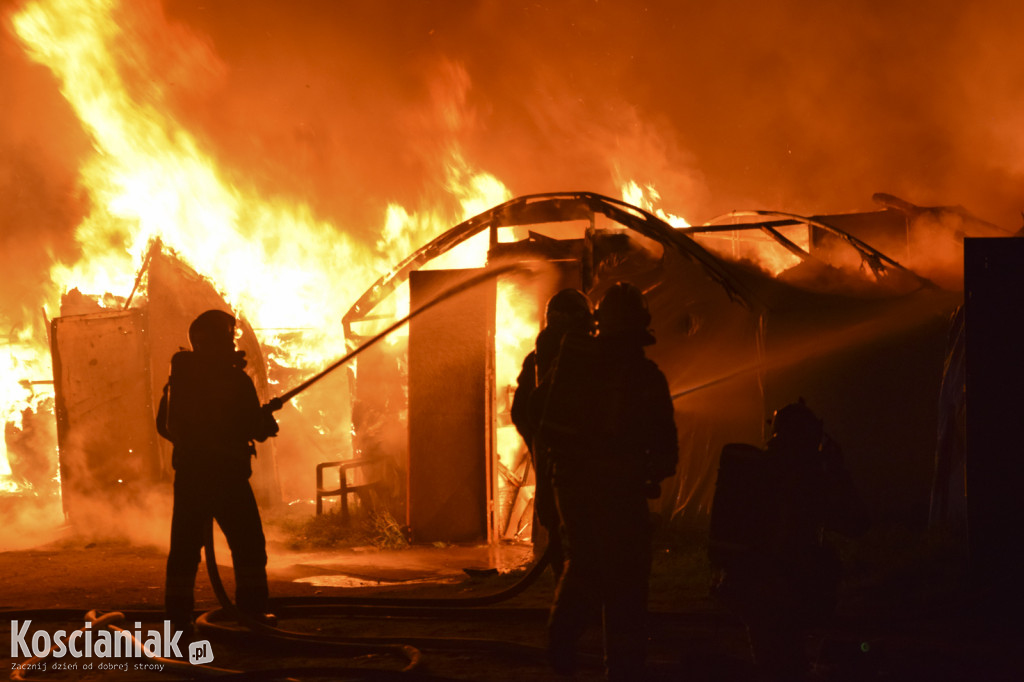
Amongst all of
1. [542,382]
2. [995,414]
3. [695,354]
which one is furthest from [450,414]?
[995,414]

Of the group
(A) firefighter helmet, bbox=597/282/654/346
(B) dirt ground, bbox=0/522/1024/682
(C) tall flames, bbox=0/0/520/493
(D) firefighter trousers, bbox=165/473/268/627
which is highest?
(C) tall flames, bbox=0/0/520/493

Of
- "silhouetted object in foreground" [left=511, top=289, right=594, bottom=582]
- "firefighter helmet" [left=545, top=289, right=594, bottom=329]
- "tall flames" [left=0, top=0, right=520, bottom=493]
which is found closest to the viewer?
"silhouetted object in foreground" [left=511, top=289, right=594, bottom=582]

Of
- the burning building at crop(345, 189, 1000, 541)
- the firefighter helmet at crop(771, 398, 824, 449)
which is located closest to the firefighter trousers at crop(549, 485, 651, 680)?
the firefighter helmet at crop(771, 398, 824, 449)

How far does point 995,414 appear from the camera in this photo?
5801mm

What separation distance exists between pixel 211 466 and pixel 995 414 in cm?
554

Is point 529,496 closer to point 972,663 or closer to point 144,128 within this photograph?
point 972,663

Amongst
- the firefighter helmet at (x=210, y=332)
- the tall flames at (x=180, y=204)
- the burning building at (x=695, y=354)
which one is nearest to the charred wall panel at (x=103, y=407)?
the tall flames at (x=180, y=204)

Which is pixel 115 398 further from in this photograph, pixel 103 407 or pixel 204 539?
pixel 204 539

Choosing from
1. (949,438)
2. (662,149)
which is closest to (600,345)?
(949,438)

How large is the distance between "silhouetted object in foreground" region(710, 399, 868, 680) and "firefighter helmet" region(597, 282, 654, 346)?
77 centimetres

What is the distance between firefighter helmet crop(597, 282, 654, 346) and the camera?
4164 mm

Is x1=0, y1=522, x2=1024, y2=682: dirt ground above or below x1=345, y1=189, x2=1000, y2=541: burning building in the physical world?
below

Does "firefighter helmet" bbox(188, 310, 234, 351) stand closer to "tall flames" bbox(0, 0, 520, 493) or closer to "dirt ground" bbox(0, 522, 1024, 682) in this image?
"dirt ground" bbox(0, 522, 1024, 682)

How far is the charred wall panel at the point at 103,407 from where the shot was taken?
13453 mm
